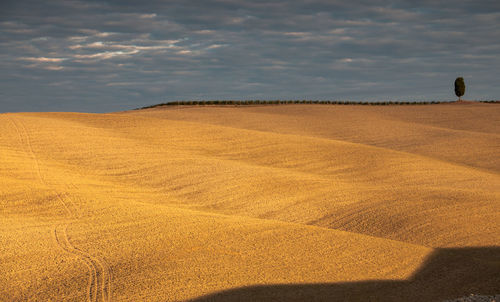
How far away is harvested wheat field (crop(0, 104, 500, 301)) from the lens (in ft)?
25.1

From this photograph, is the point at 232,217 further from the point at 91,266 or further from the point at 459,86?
the point at 459,86

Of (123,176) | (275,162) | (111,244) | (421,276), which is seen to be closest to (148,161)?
(123,176)

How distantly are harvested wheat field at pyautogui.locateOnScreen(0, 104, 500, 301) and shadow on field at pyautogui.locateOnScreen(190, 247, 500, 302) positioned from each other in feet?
0.10

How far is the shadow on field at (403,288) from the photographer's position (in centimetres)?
714

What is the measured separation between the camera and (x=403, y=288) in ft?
25.0

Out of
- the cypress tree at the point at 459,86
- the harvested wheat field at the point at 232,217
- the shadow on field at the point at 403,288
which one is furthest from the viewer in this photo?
the cypress tree at the point at 459,86

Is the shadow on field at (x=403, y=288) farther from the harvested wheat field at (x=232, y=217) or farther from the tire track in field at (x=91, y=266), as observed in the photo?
the tire track in field at (x=91, y=266)

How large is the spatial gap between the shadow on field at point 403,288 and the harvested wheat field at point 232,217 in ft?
0.10

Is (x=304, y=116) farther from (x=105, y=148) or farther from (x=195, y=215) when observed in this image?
(x=195, y=215)

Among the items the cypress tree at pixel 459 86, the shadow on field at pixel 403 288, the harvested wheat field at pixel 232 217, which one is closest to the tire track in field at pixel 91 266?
the harvested wheat field at pixel 232 217

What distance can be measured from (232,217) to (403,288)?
15.4ft

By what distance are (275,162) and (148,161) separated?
173 inches

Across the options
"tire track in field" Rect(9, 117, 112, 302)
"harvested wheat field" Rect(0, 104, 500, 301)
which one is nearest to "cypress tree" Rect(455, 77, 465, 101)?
"harvested wheat field" Rect(0, 104, 500, 301)

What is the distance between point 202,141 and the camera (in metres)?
21.9
